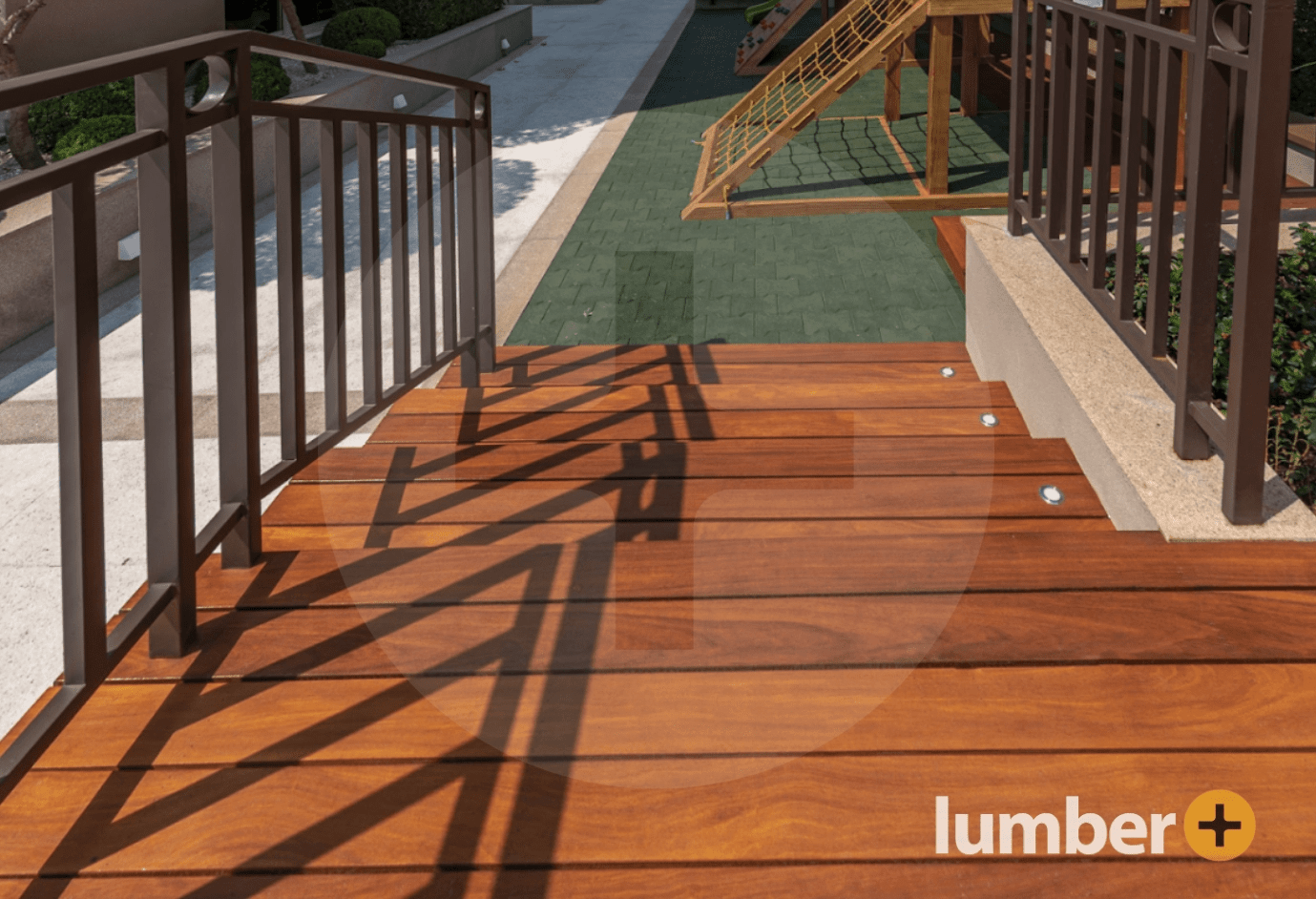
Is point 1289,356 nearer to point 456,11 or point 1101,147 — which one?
point 1101,147

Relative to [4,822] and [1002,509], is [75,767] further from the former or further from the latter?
[1002,509]

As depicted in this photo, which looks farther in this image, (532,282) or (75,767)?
(532,282)

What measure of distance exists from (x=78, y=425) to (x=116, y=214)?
5641 millimetres

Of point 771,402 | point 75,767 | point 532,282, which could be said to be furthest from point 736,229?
point 75,767

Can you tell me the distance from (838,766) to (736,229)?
5.43m

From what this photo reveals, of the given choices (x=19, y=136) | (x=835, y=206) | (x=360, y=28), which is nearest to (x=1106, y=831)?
(x=835, y=206)

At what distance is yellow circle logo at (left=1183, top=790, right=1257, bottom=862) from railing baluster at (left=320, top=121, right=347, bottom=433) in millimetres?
1751

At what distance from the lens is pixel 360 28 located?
12180mm

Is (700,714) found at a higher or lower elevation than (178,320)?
lower

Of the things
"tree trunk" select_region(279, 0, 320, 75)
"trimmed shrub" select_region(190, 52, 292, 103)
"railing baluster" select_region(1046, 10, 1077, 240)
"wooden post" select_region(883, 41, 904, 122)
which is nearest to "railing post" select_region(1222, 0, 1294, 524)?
"railing baluster" select_region(1046, 10, 1077, 240)

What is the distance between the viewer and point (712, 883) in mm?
1327

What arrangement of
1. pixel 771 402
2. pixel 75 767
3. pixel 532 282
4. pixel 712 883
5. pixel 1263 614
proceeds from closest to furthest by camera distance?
1. pixel 712 883
2. pixel 75 767
3. pixel 1263 614
4. pixel 771 402
5. pixel 532 282

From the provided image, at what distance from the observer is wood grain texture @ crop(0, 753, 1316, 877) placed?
138 centimetres

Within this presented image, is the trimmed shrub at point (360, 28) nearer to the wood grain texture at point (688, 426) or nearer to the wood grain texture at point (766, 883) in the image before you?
the wood grain texture at point (688, 426)
